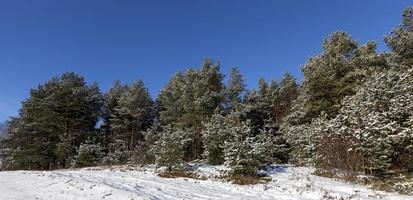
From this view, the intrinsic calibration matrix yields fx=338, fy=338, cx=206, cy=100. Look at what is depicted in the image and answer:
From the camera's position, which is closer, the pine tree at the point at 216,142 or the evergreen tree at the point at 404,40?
the pine tree at the point at 216,142

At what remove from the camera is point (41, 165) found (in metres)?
34.1

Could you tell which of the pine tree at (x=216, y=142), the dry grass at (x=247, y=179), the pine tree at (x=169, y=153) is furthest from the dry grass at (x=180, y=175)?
the pine tree at (x=216, y=142)

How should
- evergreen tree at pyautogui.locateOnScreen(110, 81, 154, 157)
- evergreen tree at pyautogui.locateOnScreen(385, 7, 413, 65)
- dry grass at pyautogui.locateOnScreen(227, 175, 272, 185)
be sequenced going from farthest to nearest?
evergreen tree at pyautogui.locateOnScreen(110, 81, 154, 157) < evergreen tree at pyautogui.locateOnScreen(385, 7, 413, 65) < dry grass at pyautogui.locateOnScreen(227, 175, 272, 185)

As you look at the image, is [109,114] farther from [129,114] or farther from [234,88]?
[234,88]

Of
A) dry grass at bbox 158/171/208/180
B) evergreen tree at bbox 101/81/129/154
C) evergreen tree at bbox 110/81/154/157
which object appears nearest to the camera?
dry grass at bbox 158/171/208/180

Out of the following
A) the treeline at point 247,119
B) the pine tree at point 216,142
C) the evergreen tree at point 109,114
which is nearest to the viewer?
the treeline at point 247,119

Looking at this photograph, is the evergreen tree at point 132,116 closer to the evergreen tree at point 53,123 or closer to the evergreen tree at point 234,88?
the evergreen tree at point 53,123

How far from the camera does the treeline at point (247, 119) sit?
16.7 m

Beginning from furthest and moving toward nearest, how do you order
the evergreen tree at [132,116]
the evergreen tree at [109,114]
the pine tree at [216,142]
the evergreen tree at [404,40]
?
the evergreen tree at [109,114] → the evergreen tree at [132,116] → the evergreen tree at [404,40] → the pine tree at [216,142]

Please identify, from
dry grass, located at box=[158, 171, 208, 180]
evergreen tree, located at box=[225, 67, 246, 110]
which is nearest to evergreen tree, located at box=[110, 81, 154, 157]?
evergreen tree, located at box=[225, 67, 246, 110]

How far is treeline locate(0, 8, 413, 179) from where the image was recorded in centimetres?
1673

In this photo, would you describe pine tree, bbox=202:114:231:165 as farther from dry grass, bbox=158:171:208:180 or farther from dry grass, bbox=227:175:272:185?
dry grass, bbox=227:175:272:185

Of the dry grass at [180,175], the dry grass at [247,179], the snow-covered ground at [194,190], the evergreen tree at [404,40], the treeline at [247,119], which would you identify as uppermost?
the evergreen tree at [404,40]

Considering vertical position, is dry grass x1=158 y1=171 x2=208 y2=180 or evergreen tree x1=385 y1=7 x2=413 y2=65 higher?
evergreen tree x1=385 y1=7 x2=413 y2=65
